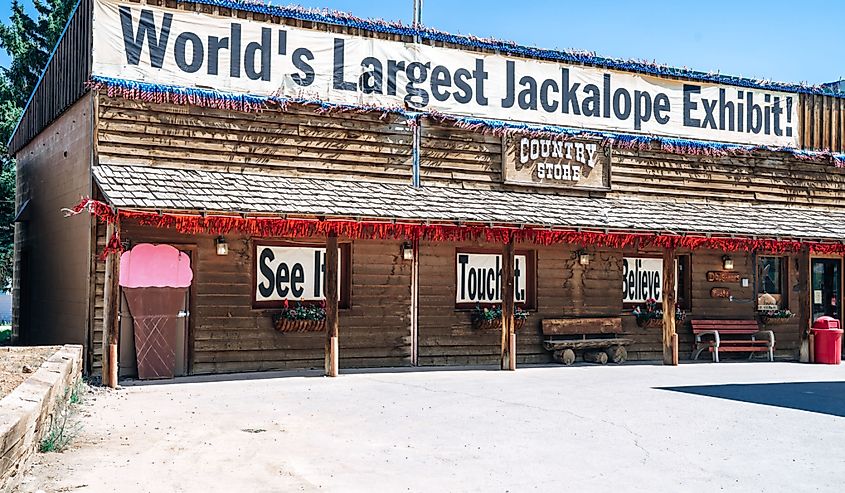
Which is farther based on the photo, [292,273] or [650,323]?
[650,323]

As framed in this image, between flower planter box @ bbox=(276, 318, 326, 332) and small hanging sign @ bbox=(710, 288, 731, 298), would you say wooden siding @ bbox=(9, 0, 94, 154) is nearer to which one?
flower planter box @ bbox=(276, 318, 326, 332)

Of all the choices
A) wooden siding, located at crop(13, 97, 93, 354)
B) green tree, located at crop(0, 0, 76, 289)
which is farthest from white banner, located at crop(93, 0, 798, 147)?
green tree, located at crop(0, 0, 76, 289)

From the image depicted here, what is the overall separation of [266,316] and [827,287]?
39.7 feet

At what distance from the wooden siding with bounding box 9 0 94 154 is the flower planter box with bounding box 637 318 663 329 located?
10.5 m

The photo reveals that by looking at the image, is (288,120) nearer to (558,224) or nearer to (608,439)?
(558,224)

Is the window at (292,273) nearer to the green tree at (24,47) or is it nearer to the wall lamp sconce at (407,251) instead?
the wall lamp sconce at (407,251)

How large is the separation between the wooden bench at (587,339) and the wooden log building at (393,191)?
0.22m

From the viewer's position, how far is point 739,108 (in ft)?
60.5

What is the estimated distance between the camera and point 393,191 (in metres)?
14.9

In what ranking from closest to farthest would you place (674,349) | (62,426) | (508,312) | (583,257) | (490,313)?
(62,426) → (508,312) → (490,313) → (674,349) → (583,257)

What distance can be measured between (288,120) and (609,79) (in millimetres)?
6278

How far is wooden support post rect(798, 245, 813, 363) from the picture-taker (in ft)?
56.6

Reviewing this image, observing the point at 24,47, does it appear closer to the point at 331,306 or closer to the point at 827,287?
the point at 331,306

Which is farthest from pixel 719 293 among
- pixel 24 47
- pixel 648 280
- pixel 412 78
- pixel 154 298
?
pixel 24 47
